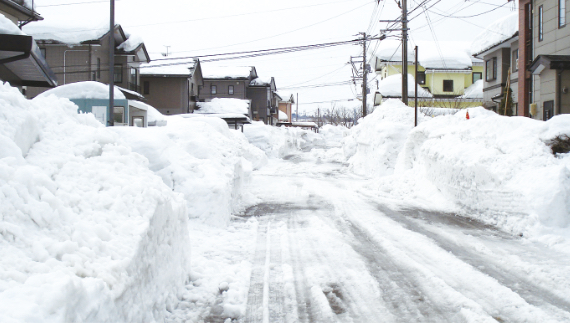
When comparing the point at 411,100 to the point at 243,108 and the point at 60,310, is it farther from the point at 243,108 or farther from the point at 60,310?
the point at 60,310

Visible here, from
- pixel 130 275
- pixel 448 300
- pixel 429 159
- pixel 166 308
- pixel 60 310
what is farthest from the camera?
pixel 429 159

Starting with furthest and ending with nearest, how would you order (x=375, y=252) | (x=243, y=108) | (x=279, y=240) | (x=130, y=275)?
(x=243, y=108) < (x=279, y=240) < (x=375, y=252) < (x=130, y=275)

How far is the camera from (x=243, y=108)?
46.6m

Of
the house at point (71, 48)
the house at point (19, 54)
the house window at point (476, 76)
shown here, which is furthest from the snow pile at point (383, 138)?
the house window at point (476, 76)

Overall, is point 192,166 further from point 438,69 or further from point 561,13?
point 438,69

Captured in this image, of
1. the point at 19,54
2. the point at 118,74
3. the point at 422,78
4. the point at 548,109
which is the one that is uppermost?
the point at 422,78

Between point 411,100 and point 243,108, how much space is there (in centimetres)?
1730

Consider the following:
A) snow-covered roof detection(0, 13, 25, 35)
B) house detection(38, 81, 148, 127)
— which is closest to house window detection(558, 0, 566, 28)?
house detection(38, 81, 148, 127)

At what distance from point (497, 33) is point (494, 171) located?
1965 centimetres

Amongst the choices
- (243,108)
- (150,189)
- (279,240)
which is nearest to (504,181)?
A: (279,240)

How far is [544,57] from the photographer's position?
15.8m

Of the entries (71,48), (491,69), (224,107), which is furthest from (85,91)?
(224,107)

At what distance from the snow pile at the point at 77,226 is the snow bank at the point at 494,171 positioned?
6445 millimetres

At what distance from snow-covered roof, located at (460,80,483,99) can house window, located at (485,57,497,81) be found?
11716 mm
